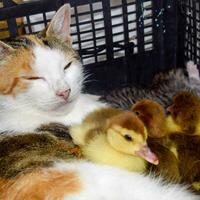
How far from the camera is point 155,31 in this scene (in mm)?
1874

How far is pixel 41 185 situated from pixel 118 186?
206 millimetres

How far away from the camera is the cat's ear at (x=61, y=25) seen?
1472mm

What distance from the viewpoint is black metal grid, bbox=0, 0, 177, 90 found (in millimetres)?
1780

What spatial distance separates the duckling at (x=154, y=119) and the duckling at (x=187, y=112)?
0.09 feet

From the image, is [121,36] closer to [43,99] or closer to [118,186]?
[43,99]

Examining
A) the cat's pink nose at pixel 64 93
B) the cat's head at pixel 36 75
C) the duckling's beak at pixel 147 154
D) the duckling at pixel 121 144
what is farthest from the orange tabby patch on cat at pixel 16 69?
the duckling's beak at pixel 147 154

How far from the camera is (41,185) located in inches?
46.8

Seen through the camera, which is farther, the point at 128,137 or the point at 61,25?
the point at 61,25

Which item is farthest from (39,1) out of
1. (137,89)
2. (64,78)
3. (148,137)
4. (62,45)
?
(148,137)

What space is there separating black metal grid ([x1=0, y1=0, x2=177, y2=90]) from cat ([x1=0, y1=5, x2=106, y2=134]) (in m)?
0.29

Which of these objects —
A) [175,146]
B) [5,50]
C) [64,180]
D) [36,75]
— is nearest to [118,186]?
[64,180]

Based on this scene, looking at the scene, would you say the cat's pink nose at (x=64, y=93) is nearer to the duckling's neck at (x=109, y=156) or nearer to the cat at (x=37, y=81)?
the cat at (x=37, y=81)

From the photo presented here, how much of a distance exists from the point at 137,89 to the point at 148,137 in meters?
0.41

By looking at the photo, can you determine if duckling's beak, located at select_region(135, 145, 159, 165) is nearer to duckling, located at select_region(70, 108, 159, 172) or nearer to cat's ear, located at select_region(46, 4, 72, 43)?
duckling, located at select_region(70, 108, 159, 172)
